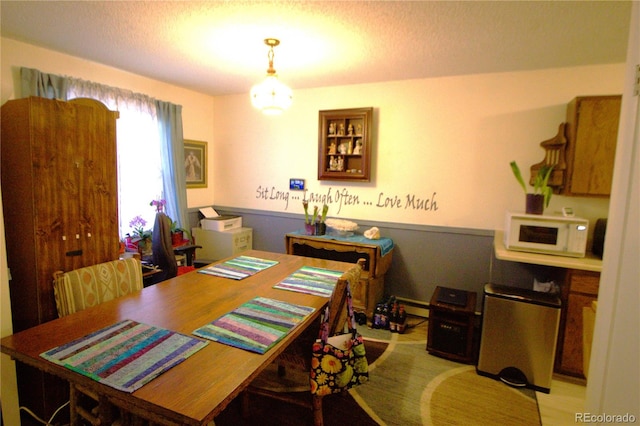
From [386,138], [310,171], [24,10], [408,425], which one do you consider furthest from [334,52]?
[408,425]

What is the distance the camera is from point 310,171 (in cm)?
388

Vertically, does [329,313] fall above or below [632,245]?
below

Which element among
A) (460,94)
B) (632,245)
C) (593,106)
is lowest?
(632,245)

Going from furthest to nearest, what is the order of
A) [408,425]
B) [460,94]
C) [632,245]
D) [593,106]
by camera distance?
1. [460,94]
2. [593,106]
3. [408,425]
4. [632,245]

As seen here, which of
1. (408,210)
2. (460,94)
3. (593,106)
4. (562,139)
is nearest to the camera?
(593,106)

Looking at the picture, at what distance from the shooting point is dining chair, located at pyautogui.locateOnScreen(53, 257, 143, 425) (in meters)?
1.57

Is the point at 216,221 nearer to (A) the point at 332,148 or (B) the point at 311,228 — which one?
(B) the point at 311,228

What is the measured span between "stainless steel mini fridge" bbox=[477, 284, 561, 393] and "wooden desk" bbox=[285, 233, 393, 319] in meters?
1.00

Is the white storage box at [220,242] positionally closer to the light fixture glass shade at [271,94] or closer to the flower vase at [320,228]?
the flower vase at [320,228]

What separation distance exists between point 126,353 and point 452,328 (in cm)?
230

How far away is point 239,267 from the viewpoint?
7.78 ft

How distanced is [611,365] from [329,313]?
1.06 metres

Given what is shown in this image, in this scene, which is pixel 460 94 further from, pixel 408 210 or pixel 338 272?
pixel 338 272

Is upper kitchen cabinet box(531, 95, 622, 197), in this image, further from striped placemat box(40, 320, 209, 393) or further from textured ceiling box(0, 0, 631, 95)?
striped placemat box(40, 320, 209, 393)
